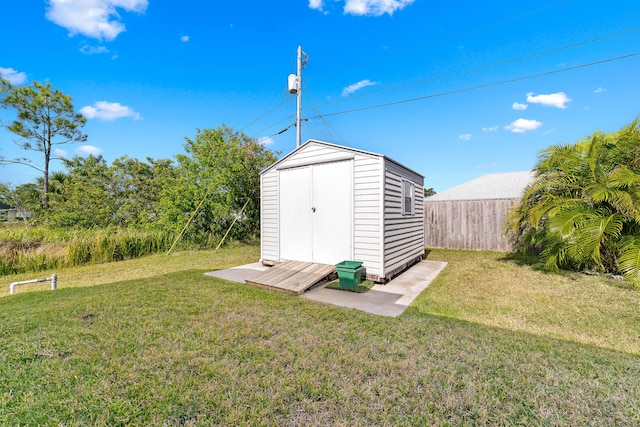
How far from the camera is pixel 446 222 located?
10.6m

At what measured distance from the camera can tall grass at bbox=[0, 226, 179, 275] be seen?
684 cm

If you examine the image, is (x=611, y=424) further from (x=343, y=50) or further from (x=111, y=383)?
(x=343, y=50)

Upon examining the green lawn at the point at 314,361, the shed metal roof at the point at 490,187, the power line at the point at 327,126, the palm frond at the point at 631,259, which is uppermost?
the power line at the point at 327,126

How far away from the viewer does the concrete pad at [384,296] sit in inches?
151

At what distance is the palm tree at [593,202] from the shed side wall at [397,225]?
254 cm

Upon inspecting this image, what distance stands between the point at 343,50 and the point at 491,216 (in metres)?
9.10

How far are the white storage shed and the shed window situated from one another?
2 cm

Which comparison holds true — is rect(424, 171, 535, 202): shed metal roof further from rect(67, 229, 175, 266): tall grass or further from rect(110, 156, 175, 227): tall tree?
rect(110, 156, 175, 227): tall tree

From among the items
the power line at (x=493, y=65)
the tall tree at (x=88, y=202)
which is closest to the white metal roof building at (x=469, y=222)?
the power line at (x=493, y=65)

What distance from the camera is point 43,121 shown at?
15.2 m

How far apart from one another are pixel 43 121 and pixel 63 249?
13473 millimetres

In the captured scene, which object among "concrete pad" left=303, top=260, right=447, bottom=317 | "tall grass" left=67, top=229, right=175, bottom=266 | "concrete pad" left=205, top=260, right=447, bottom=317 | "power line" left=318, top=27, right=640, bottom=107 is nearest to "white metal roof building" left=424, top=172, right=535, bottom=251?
"power line" left=318, top=27, right=640, bottom=107

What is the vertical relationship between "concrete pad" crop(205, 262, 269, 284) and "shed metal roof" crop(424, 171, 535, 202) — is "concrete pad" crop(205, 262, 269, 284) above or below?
below

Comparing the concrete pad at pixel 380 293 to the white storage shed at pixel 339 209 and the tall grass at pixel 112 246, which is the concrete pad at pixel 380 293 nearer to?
the white storage shed at pixel 339 209
